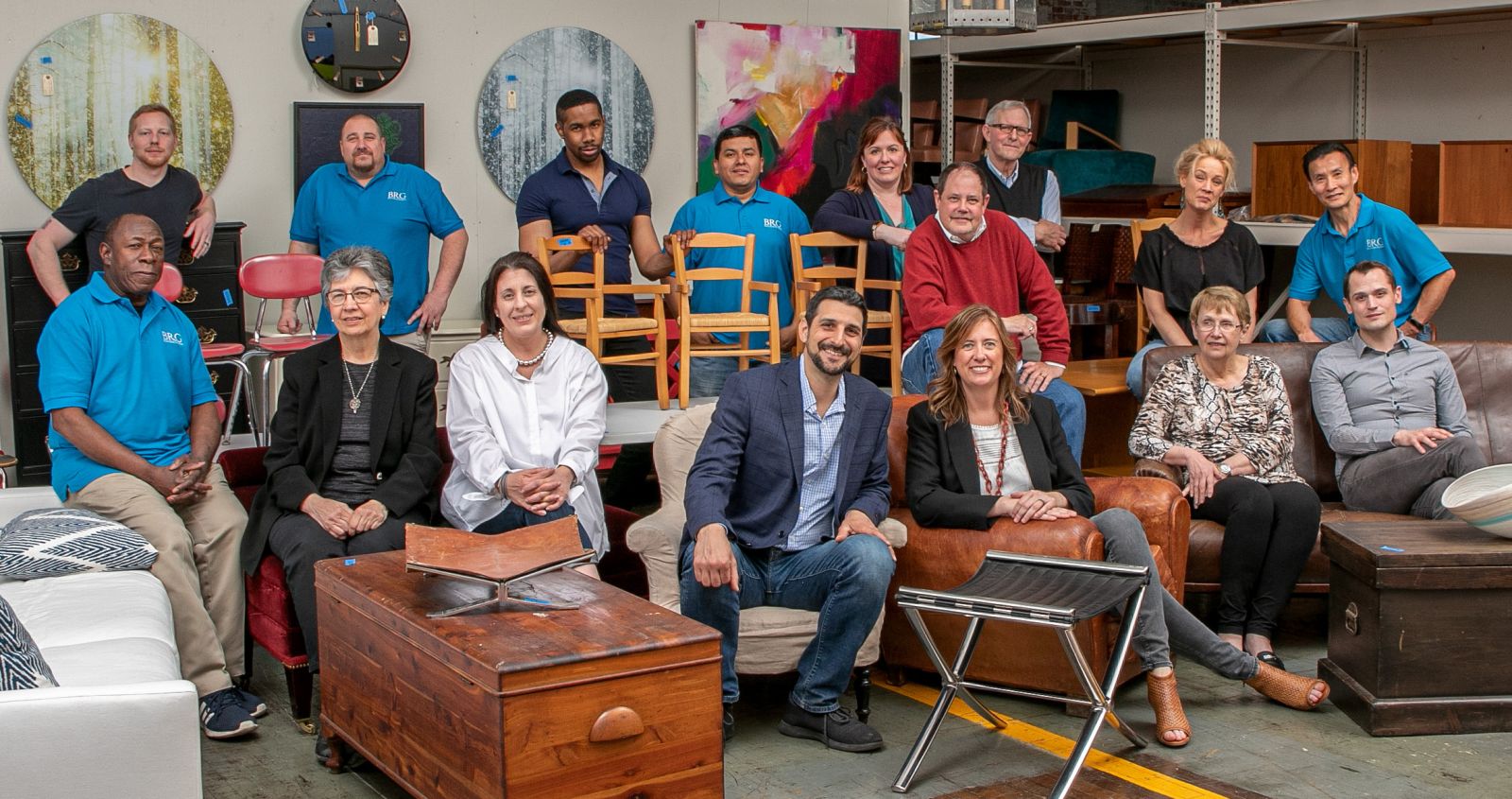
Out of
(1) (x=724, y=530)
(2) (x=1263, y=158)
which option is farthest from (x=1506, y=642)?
(2) (x=1263, y=158)

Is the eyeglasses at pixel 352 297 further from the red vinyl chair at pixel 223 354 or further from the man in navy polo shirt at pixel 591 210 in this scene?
the red vinyl chair at pixel 223 354

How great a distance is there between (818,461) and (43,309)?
4.21 m

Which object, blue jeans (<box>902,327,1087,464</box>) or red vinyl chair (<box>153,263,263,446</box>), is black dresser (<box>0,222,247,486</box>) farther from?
blue jeans (<box>902,327,1087,464</box>)

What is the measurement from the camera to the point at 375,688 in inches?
149

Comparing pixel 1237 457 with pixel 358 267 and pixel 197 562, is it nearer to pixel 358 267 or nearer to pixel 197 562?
pixel 358 267

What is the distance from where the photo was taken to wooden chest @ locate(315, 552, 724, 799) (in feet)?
10.6

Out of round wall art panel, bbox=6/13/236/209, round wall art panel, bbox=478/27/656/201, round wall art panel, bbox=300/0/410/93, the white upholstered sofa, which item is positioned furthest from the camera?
round wall art panel, bbox=478/27/656/201

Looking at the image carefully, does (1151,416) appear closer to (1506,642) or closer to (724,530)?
(1506,642)

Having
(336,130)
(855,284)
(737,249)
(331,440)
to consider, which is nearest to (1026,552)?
(331,440)

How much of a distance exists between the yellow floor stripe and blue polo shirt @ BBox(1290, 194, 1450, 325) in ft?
8.76

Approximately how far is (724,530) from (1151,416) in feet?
5.83

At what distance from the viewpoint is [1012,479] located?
465 cm

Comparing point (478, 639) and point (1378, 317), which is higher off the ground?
point (1378, 317)

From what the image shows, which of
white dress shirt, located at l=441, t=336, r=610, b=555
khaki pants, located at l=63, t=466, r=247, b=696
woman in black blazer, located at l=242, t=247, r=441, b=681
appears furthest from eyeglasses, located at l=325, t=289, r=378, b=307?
khaki pants, located at l=63, t=466, r=247, b=696
